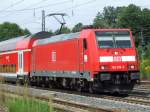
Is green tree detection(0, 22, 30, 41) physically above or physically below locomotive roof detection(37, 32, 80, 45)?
above

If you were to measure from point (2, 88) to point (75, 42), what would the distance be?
19.1ft

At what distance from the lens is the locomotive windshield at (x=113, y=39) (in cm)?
2245

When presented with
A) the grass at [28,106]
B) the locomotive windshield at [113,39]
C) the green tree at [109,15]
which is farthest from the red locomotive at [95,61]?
the green tree at [109,15]

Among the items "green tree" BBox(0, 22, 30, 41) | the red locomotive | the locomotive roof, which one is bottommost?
the red locomotive

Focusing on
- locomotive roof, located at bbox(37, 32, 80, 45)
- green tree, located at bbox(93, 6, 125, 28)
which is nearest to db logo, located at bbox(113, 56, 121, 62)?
locomotive roof, located at bbox(37, 32, 80, 45)

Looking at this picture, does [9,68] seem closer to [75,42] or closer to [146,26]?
[75,42]

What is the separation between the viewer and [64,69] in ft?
84.1

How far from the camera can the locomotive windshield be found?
73.7ft

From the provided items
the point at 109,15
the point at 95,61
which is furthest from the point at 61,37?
the point at 109,15

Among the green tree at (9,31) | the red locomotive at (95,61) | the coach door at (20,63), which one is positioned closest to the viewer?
the red locomotive at (95,61)

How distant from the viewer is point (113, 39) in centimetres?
2266

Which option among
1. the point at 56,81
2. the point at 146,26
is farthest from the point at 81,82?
the point at 146,26

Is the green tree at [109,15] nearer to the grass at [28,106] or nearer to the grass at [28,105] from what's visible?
the grass at [28,105]

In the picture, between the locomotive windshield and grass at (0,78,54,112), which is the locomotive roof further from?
grass at (0,78,54,112)
